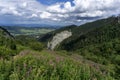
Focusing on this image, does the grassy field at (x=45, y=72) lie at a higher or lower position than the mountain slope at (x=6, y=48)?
higher

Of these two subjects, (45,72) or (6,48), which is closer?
(45,72)

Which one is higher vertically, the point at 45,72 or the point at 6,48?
the point at 45,72

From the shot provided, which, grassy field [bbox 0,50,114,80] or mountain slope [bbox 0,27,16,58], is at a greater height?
grassy field [bbox 0,50,114,80]

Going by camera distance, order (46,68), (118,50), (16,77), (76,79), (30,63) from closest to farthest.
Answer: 1. (16,77)
2. (76,79)
3. (46,68)
4. (30,63)
5. (118,50)

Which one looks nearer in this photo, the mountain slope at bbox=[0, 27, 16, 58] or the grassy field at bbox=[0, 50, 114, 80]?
the grassy field at bbox=[0, 50, 114, 80]

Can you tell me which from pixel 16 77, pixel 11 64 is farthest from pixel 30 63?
pixel 16 77

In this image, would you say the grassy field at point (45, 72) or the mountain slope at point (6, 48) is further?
the mountain slope at point (6, 48)

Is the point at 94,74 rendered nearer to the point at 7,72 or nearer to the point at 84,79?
the point at 84,79

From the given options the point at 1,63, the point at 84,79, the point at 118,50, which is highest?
the point at 1,63

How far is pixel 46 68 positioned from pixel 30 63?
1061 millimetres

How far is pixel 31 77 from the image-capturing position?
8.93m

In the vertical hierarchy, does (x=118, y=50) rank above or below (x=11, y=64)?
below

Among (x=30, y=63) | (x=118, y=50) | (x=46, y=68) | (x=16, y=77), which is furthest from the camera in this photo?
(x=118, y=50)

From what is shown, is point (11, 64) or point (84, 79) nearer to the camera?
point (84, 79)
